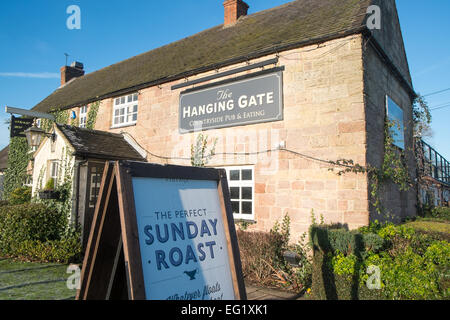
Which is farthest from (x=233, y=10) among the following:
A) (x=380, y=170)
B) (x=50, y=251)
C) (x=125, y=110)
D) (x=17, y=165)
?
(x=17, y=165)

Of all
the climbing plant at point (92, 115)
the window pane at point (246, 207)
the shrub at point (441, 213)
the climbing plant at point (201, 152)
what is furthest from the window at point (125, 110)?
the shrub at point (441, 213)

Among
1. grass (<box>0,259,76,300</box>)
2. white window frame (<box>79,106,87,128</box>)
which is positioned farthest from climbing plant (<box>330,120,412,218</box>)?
white window frame (<box>79,106,87,128</box>)

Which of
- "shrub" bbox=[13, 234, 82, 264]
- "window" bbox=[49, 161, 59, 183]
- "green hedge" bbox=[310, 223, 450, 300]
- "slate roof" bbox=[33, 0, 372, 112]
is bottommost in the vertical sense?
"shrub" bbox=[13, 234, 82, 264]

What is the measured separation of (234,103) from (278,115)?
148 cm

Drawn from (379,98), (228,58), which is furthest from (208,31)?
(379,98)

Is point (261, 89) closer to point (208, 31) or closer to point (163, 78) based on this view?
point (163, 78)

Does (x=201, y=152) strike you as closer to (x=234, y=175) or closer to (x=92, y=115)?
(x=234, y=175)

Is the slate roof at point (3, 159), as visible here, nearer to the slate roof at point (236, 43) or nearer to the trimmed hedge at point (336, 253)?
the slate roof at point (236, 43)

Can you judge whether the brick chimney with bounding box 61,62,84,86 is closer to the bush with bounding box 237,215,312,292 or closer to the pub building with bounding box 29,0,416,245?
the pub building with bounding box 29,0,416,245

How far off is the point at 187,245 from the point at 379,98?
281 inches

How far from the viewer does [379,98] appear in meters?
7.92

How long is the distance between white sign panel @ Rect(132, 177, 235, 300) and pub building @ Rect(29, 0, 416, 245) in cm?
464

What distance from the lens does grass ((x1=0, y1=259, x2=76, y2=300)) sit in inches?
210

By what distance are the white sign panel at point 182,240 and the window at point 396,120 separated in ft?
23.5
